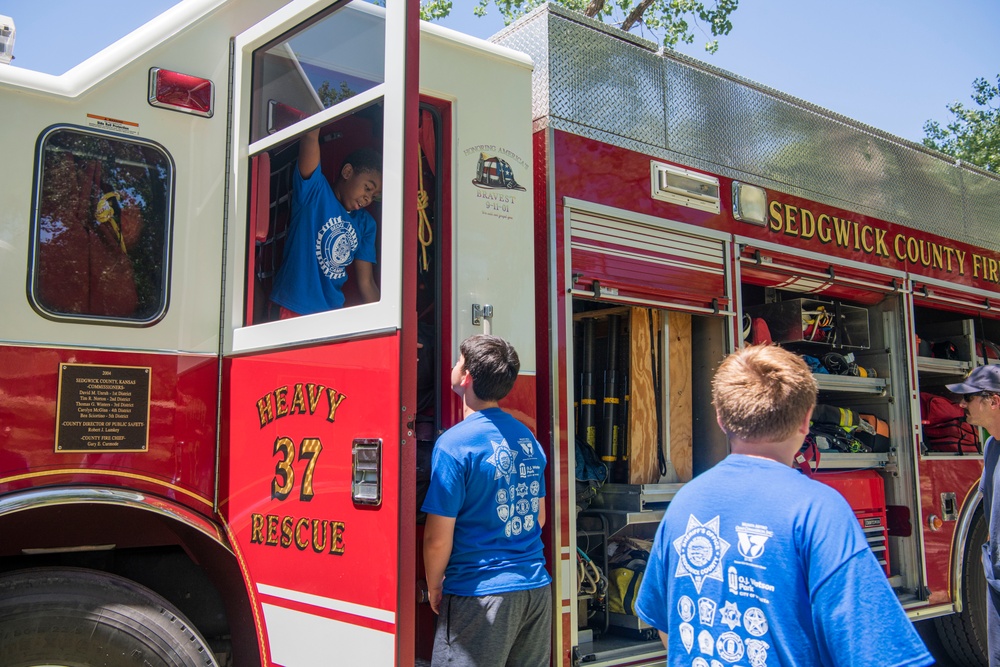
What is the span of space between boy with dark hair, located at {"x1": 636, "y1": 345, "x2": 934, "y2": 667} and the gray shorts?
0.92 meters

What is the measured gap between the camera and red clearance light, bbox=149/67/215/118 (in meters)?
3.09

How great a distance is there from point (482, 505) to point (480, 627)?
A: 1.26 feet

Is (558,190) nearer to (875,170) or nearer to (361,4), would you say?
(361,4)

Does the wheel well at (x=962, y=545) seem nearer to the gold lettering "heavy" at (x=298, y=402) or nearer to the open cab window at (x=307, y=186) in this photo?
the open cab window at (x=307, y=186)

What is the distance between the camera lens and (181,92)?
10.3 feet

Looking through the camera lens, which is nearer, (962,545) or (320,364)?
(320,364)

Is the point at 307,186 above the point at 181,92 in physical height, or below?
below

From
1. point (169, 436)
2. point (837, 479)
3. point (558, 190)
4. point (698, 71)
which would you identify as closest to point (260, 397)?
point (169, 436)

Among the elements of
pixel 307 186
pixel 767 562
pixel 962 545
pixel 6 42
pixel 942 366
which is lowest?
pixel 962 545

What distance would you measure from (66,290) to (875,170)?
187 inches

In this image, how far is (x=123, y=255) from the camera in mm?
2990

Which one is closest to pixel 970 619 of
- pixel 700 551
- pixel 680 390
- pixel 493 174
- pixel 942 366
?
pixel 942 366

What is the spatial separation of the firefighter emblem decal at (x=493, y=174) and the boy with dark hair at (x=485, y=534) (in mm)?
735

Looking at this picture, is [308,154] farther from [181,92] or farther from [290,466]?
[290,466]
